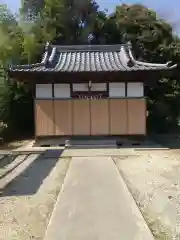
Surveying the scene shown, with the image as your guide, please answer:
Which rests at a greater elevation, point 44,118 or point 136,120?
point 44,118

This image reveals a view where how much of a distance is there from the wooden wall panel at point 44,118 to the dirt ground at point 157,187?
460cm

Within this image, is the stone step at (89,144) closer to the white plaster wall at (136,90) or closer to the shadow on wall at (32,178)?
the white plaster wall at (136,90)

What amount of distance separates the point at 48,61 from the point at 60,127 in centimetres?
288

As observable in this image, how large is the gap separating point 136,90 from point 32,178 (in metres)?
8.39

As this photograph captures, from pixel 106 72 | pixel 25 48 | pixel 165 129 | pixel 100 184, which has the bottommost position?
pixel 165 129

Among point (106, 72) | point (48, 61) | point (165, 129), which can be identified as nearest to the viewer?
point (106, 72)

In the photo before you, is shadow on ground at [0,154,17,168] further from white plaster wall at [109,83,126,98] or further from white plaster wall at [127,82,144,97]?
white plaster wall at [127,82,144,97]

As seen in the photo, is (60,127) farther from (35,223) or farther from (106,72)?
(35,223)

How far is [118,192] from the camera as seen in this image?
6.30 meters

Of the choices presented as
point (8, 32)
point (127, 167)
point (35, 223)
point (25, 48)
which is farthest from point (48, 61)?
point (35, 223)

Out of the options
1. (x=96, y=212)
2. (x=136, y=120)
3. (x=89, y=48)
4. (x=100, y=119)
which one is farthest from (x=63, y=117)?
(x=96, y=212)

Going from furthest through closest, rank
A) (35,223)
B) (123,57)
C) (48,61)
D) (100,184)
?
(123,57)
(48,61)
(100,184)
(35,223)

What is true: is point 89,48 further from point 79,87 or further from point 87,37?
point 87,37

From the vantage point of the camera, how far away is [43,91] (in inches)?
610
